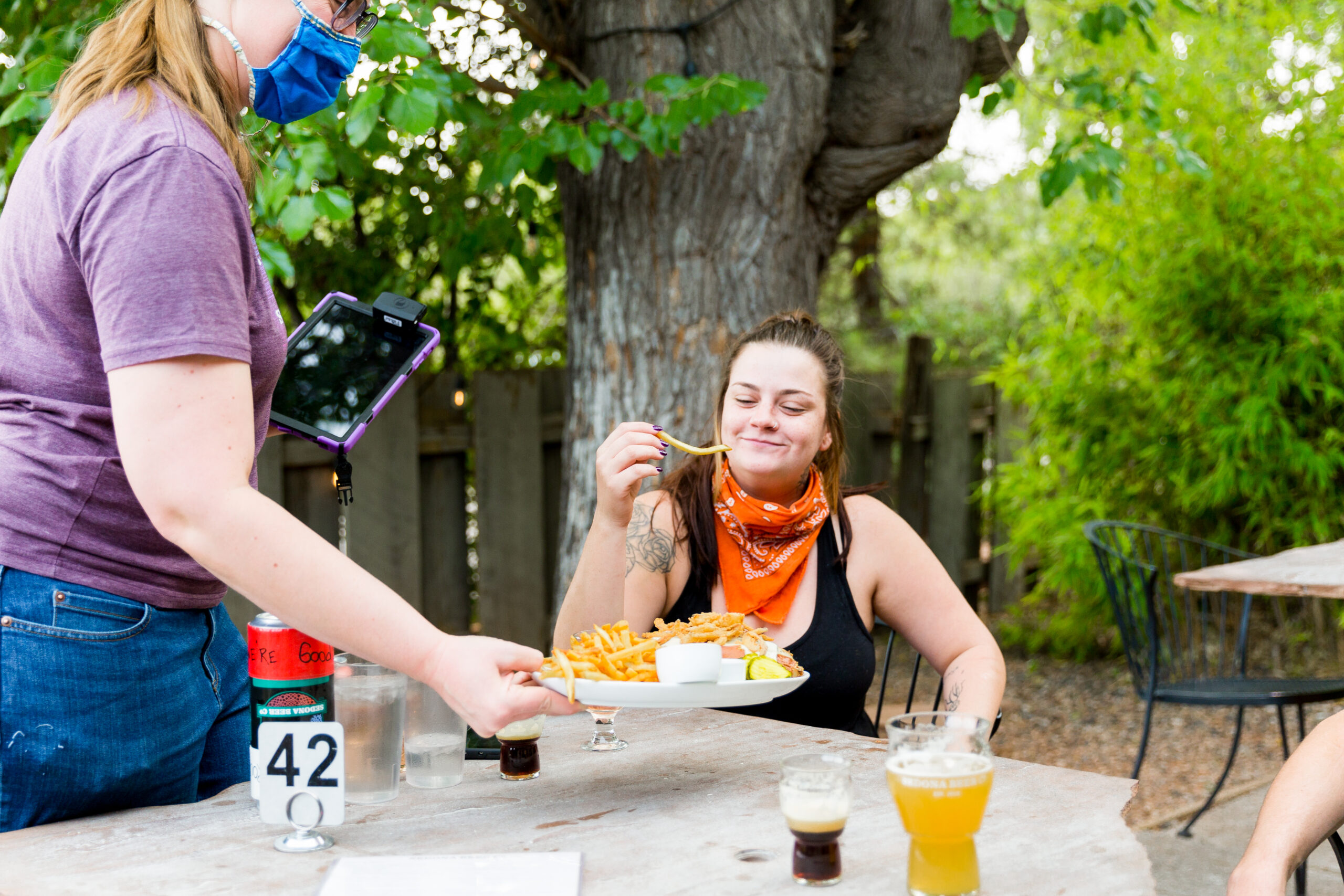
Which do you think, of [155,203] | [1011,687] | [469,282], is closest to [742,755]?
[155,203]

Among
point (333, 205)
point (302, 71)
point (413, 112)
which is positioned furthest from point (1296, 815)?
point (333, 205)

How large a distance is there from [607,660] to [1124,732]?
410 centimetres

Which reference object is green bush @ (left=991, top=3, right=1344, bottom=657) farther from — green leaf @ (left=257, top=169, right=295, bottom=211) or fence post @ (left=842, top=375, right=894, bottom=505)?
green leaf @ (left=257, top=169, right=295, bottom=211)

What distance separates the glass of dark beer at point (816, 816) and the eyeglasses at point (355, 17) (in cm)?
117

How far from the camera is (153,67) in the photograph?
1.42m

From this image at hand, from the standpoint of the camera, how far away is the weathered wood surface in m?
3.20

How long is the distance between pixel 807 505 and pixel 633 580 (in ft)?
1.32

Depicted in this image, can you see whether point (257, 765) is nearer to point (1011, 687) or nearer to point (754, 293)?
point (754, 293)

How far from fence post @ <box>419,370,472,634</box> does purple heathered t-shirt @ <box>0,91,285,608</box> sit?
3.11 metres

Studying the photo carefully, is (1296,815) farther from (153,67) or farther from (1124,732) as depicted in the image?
(1124,732)

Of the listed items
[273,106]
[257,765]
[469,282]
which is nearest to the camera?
[257,765]

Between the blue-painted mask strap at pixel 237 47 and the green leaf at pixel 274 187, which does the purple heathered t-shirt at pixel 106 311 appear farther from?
the green leaf at pixel 274 187

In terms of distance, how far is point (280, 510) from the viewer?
1.34 m

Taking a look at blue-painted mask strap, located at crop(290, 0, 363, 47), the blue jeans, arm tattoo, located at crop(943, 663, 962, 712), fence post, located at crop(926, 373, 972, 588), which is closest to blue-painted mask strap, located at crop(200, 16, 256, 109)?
blue-painted mask strap, located at crop(290, 0, 363, 47)
